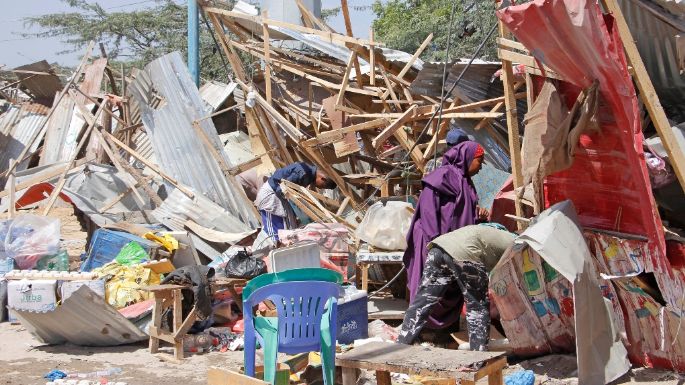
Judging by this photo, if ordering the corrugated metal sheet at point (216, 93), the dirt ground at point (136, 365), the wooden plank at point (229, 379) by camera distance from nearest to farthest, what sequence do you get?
the wooden plank at point (229, 379) → the dirt ground at point (136, 365) → the corrugated metal sheet at point (216, 93)

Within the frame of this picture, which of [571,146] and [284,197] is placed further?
[284,197]

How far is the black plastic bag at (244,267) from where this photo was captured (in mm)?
8141

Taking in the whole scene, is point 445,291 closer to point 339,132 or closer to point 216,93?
point 339,132

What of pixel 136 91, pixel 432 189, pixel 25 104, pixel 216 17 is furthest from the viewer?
pixel 25 104

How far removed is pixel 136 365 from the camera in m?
Result: 7.05

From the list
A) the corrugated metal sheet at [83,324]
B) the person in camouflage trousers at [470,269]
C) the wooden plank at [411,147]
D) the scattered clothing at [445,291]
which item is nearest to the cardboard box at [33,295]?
the corrugated metal sheet at [83,324]

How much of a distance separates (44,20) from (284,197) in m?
25.8

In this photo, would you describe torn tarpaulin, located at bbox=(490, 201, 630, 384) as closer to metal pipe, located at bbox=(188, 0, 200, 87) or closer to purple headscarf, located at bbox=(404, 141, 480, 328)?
purple headscarf, located at bbox=(404, 141, 480, 328)

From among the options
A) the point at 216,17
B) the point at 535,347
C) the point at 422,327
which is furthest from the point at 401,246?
the point at 216,17

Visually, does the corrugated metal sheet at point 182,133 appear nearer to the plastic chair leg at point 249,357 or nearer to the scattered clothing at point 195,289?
the scattered clothing at point 195,289

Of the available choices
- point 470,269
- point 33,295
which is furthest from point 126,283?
point 470,269

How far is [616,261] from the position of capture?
6016 millimetres

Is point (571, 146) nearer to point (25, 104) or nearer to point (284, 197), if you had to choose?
point (284, 197)

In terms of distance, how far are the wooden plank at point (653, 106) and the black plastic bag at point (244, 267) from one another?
158 inches
